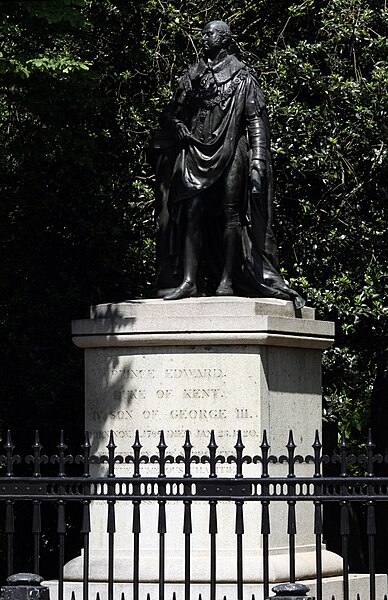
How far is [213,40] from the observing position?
1228 cm

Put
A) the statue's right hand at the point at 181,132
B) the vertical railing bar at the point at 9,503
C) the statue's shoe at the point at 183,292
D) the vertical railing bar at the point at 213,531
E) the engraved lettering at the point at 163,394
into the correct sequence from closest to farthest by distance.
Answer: the vertical railing bar at the point at 213,531, the vertical railing bar at the point at 9,503, the engraved lettering at the point at 163,394, the statue's shoe at the point at 183,292, the statue's right hand at the point at 181,132

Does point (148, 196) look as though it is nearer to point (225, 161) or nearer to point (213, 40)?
point (213, 40)

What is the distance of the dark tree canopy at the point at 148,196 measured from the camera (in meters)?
16.5

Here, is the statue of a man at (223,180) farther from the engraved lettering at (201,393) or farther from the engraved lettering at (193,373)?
the engraved lettering at (201,393)

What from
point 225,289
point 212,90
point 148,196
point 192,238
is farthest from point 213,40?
point 148,196

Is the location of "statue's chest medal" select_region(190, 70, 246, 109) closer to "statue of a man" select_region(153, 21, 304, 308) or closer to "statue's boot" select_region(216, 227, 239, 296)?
"statue of a man" select_region(153, 21, 304, 308)

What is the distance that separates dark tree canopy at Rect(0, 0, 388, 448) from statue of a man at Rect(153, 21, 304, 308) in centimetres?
399

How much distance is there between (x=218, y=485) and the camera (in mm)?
9125

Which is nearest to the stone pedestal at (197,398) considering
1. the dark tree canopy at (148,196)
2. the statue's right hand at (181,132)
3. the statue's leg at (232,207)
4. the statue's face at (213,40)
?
the statue's leg at (232,207)

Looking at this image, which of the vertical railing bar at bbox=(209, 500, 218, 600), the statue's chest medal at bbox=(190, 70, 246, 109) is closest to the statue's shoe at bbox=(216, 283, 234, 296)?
the statue's chest medal at bbox=(190, 70, 246, 109)

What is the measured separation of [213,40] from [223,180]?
3.67 ft

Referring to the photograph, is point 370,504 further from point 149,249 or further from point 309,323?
point 149,249

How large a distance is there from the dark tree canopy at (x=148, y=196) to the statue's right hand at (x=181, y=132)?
158 inches

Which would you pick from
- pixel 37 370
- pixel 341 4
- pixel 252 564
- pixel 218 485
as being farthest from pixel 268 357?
pixel 341 4
